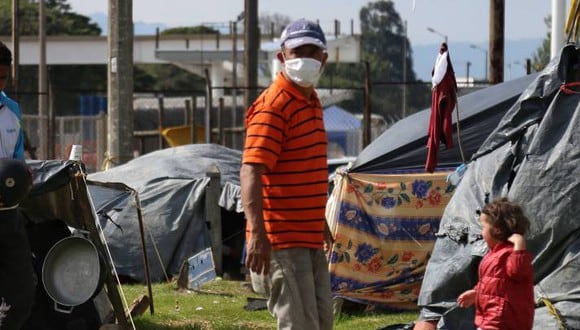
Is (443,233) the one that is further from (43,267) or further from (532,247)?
(43,267)

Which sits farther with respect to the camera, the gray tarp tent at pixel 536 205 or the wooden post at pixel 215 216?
the wooden post at pixel 215 216

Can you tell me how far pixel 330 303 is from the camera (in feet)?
20.3

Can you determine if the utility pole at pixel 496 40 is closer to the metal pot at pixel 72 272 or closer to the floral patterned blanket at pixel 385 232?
the floral patterned blanket at pixel 385 232

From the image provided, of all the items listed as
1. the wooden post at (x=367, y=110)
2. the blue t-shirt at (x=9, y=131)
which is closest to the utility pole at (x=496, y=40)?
the wooden post at (x=367, y=110)

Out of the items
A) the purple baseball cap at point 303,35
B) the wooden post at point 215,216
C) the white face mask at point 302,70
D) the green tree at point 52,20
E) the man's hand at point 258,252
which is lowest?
the wooden post at point 215,216

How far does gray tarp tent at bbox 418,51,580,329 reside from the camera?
26.0ft

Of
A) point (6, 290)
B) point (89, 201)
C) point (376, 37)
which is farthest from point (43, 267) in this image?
point (376, 37)

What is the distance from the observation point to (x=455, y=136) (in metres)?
10.2

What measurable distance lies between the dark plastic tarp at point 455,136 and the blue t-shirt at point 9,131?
359 cm

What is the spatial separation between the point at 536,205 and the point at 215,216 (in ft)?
18.0

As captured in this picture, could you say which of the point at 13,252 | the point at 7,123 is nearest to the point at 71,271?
the point at 13,252

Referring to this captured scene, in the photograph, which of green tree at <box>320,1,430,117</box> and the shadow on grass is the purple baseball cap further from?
green tree at <box>320,1,430,117</box>

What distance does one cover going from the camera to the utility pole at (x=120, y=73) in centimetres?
1441

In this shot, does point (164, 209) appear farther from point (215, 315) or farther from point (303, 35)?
point (303, 35)
